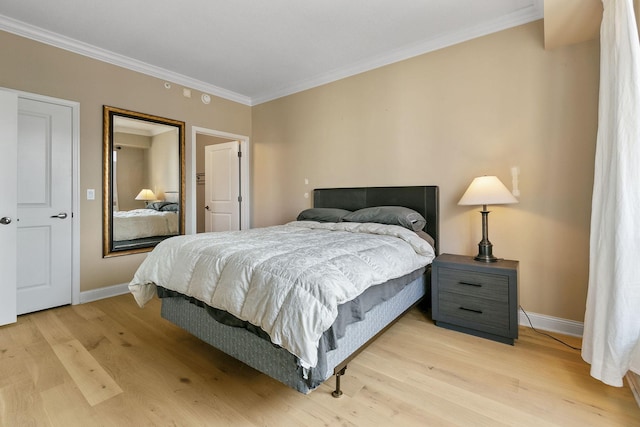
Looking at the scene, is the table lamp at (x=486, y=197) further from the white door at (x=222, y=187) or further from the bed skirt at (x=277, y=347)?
the white door at (x=222, y=187)

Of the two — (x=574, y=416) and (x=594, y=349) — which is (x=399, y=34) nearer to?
(x=594, y=349)

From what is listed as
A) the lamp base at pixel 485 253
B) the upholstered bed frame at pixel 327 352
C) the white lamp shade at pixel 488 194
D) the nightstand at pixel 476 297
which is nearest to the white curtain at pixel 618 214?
the nightstand at pixel 476 297

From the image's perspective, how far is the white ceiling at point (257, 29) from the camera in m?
2.40

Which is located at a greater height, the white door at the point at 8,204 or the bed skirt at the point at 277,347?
the white door at the point at 8,204

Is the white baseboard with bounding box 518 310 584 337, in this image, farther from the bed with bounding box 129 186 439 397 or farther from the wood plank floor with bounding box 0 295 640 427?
the bed with bounding box 129 186 439 397

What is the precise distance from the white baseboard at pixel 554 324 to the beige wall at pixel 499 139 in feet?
0.15

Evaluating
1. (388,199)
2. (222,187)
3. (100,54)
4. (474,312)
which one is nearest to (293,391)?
(474,312)

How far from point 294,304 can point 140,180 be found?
316 cm

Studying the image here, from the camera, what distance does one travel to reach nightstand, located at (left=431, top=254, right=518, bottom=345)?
213 cm

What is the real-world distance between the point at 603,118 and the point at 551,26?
3.07 feet

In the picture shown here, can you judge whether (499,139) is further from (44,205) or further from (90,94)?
(44,205)

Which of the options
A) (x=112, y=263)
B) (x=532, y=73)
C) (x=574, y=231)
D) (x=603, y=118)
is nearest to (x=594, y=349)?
(x=574, y=231)

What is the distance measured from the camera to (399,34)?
9.22 ft

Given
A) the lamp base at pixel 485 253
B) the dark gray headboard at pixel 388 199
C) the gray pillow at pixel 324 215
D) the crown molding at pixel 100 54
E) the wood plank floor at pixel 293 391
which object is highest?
the crown molding at pixel 100 54
